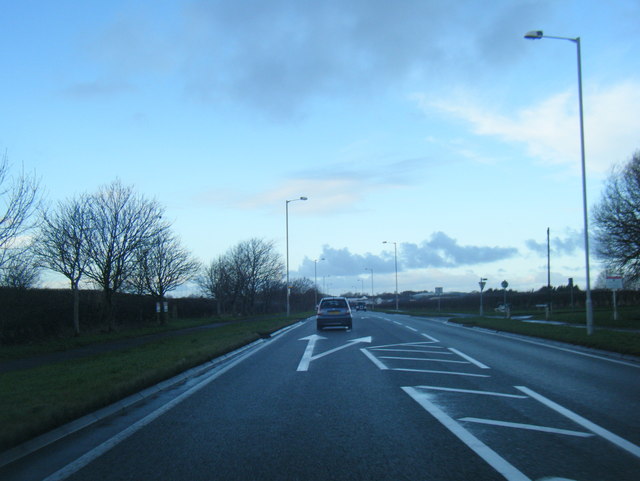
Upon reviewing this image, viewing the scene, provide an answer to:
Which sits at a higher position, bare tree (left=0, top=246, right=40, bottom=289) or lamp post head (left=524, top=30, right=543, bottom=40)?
lamp post head (left=524, top=30, right=543, bottom=40)

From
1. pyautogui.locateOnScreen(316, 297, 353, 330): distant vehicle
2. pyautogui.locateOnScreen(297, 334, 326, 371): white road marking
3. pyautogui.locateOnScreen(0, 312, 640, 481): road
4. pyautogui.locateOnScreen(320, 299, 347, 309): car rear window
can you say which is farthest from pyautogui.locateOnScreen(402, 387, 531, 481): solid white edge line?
pyautogui.locateOnScreen(320, 299, 347, 309): car rear window

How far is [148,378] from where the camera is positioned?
10.4m

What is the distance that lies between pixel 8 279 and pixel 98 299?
7918 millimetres

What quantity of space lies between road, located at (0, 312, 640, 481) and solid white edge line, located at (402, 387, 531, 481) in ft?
0.06

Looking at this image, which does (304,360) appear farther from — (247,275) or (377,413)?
(247,275)

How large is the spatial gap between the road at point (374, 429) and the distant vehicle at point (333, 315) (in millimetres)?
15397

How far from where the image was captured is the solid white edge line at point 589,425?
5.70 metres

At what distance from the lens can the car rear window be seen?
27969 mm

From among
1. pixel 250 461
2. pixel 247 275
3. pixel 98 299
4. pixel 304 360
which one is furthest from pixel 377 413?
pixel 247 275

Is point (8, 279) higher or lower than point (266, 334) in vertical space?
higher

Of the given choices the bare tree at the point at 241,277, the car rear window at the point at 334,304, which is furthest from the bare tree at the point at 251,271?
the car rear window at the point at 334,304

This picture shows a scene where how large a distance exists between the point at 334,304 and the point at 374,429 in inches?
846

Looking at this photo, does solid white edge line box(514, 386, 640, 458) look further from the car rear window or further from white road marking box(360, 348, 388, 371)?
the car rear window

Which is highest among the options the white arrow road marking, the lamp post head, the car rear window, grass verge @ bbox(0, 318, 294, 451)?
the lamp post head
